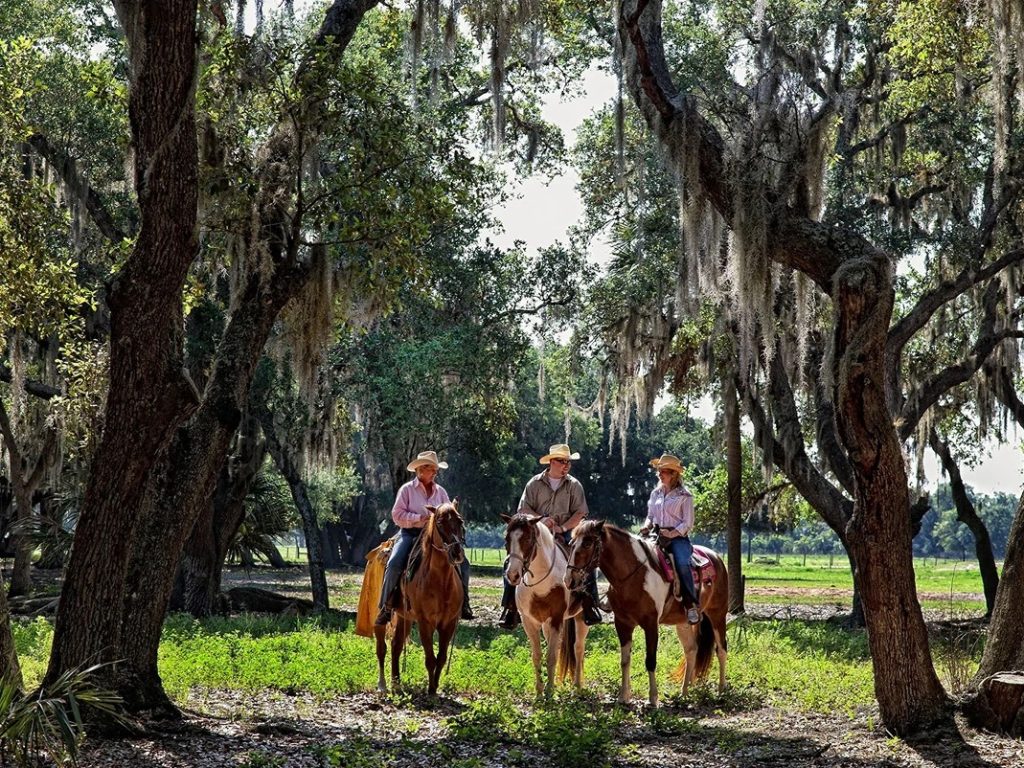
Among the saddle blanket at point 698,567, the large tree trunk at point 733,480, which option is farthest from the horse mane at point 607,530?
the large tree trunk at point 733,480

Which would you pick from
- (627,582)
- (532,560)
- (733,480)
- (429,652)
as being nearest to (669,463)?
(627,582)

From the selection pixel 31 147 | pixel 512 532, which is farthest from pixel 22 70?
pixel 512 532

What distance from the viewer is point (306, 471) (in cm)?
2412

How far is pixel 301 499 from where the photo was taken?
76.5ft

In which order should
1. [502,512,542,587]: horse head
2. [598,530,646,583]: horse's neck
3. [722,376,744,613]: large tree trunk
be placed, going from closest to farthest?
[502,512,542,587]: horse head, [598,530,646,583]: horse's neck, [722,376,744,613]: large tree trunk

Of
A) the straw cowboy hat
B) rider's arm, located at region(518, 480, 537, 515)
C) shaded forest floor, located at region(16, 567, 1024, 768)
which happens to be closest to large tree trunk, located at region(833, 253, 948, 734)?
shaded forest floor, located at region(16, 567, 1024, 768)

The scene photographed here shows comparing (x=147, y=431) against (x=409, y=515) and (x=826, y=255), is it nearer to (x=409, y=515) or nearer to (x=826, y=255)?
(x=409, y=515)

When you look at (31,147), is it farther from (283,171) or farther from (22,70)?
(283,171)

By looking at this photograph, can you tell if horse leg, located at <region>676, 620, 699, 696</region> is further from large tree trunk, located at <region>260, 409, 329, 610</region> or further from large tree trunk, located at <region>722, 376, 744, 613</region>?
large tree trunk, located at <region>260, 409, 329, 610</region>

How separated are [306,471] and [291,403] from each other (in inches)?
72.1

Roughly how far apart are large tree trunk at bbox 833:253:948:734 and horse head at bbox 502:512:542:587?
118 inches

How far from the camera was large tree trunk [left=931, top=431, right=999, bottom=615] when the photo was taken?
76.5 ft

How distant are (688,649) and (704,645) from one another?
0.62ft

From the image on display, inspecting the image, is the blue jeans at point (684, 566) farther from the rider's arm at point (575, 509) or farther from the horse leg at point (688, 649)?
the rider's arm at point (575, 509)
